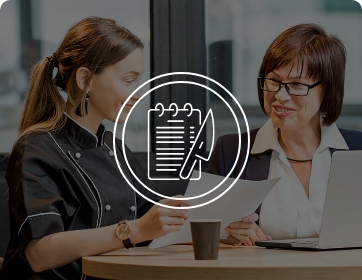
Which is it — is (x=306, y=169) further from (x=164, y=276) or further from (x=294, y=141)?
(x=164, y=276)

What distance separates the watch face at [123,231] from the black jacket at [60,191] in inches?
6.3

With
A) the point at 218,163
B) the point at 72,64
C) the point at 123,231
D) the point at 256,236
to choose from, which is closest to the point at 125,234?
the point at 123,231

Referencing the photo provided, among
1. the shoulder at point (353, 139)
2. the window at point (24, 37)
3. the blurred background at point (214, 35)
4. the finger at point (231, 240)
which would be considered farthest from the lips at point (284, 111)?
the window at point (24, 37)

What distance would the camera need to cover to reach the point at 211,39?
2963mm

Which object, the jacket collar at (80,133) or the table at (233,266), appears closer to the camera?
the table at (233,266)

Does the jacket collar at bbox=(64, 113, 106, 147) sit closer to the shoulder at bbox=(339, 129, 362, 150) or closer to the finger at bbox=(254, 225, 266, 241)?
the finger at bbox=(254, 225, 266, 241)

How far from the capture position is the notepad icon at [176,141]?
2.87 meters

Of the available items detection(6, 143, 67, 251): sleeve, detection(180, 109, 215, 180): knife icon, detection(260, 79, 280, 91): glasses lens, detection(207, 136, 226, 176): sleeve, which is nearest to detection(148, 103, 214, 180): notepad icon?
detection(180, 109, 215, 180): knife icon

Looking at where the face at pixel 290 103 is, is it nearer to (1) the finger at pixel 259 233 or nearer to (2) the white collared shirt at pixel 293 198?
(2) the white collared shirt at pixel 293 198

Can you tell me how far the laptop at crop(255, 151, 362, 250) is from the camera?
62.8 inches

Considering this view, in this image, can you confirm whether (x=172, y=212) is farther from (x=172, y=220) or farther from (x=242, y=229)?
(x=242, y=229)

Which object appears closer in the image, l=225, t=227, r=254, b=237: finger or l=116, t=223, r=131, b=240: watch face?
l=116, t=223, r=131, b=240: watch face

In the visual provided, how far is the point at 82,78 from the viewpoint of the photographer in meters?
1.97

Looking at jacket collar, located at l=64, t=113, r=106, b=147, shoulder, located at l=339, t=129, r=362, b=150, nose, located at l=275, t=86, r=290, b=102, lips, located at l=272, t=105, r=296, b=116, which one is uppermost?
nose, located at l=275, t=86, r=290, b=102
